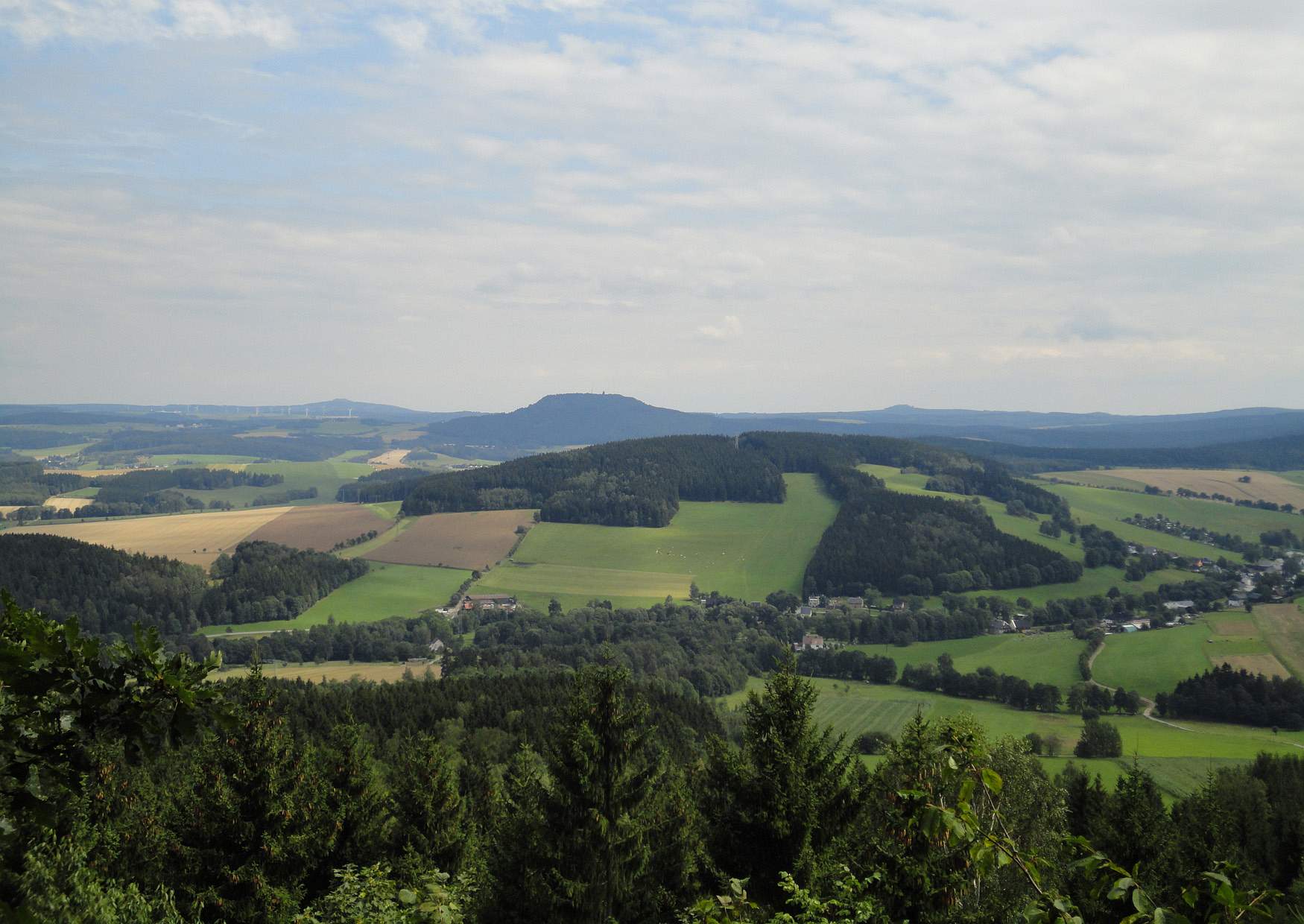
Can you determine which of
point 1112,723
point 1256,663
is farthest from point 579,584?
point 1256,663

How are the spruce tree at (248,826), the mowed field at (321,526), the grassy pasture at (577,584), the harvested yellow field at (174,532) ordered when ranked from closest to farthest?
the spruce tree at (248,826) → the grassy pasture at (577,584) → the harvested yellow field at (174,532) → the mowed field at (321,526)

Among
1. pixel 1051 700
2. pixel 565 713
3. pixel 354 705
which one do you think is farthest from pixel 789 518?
pixel 565 713

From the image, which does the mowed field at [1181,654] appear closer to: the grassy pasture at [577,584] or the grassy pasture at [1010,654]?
the grassy pasture at [1010,654]

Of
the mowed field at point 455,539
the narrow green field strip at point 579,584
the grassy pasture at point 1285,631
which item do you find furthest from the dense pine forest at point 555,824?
the mowed field at point 455,539

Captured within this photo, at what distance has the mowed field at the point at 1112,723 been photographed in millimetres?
67562

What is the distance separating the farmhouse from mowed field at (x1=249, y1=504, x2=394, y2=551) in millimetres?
37090

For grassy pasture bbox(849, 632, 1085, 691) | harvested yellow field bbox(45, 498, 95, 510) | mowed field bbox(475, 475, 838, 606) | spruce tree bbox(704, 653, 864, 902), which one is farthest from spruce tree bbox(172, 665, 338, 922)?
harvested yellow field bbox(45, 498, 95, 510)

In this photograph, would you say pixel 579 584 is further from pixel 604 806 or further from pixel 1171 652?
pixel 604 806

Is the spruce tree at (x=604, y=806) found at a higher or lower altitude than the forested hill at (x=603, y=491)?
higher

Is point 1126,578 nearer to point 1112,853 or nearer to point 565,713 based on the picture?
point 1112,853

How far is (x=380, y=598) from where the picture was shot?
12556 cm

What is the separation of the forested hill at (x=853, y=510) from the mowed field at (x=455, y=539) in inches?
353

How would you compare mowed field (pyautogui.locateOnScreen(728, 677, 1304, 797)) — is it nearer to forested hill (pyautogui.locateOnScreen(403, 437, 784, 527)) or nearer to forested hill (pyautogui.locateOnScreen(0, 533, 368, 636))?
forested hill (pyautogui.locateOnScreen(0, 533, 368, 636))

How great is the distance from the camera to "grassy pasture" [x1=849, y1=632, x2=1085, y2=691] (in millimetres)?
96312
